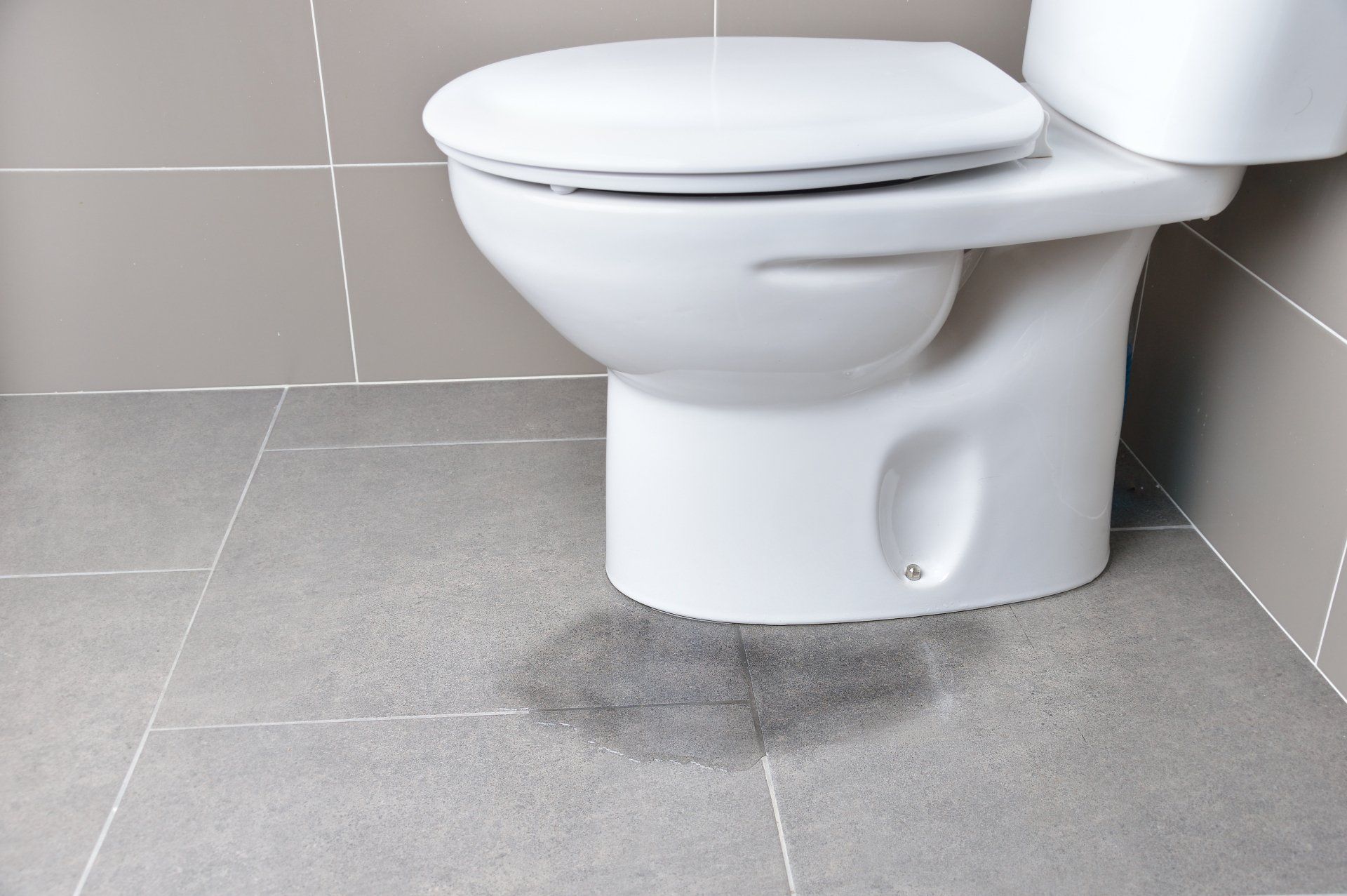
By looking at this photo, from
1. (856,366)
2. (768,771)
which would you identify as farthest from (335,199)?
(768,771)

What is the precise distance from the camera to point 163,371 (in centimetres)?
143

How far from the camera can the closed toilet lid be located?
2.58 feet

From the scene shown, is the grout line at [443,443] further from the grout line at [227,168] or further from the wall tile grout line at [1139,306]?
the wall tile grout line at [1139,306]

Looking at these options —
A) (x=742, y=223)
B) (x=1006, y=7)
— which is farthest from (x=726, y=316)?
(x=1006, y=7)

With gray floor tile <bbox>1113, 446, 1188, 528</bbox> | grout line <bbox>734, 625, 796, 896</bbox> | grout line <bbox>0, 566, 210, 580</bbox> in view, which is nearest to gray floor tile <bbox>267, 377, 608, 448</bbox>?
grout line <bbox>0, 566, 210, 580</bbox>

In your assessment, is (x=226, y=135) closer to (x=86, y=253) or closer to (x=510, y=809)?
(x=86, y=253)

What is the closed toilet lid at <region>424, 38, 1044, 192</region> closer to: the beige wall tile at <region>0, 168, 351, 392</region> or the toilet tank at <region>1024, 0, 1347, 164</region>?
the toilet tank at <region>1024, 0, 1347, 164</region>

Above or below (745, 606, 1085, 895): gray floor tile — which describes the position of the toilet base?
above

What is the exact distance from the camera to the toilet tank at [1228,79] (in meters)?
0.84

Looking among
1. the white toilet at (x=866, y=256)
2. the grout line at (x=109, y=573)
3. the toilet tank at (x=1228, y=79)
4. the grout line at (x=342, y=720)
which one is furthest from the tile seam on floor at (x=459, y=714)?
the toilet tank at (x=1228, y=79)

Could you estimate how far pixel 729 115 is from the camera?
2.71ft

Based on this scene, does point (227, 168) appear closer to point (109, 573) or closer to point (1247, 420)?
point (109, 573)

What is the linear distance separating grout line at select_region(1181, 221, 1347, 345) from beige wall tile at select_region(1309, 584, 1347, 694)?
196 mm

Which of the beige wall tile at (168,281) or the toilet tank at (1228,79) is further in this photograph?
the beige wall tile at (168,281)
